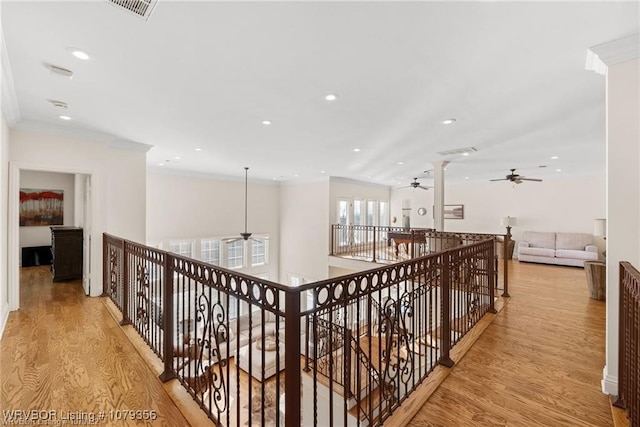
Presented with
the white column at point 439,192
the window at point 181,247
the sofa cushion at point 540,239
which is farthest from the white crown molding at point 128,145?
the sofa cushion at point 540,239

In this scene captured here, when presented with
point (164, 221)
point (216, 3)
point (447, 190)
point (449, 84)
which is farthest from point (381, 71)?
point (447, 190)

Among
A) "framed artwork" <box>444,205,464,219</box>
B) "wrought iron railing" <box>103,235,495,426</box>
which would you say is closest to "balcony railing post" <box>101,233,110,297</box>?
"wrought iron railing" <box>103,235,495,426</box>

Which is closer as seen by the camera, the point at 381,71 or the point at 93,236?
the point at 381,71

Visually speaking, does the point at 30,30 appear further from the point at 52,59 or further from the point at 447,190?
the point at 447,190

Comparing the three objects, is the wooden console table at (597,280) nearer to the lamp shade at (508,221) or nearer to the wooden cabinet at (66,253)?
the lamp shade at (508,221)

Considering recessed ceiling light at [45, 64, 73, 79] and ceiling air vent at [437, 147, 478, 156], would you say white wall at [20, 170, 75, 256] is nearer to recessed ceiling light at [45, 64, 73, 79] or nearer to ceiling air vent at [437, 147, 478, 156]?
recessed ceiling light at [45, 64, 73, 79]

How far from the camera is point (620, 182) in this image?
2.08 metres

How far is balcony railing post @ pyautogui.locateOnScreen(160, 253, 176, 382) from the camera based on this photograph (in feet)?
7.60

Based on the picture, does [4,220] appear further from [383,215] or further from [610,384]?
[383,215]

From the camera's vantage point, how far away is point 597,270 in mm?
4629

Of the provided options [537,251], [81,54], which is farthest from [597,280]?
[81,54]

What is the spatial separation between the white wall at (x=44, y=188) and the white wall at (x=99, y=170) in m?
4.39

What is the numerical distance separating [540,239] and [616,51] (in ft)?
28.9

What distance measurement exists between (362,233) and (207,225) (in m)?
5.22
